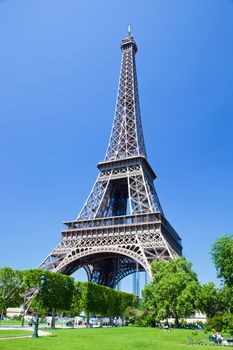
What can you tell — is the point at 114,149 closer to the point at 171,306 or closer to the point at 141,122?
the point at 141,122

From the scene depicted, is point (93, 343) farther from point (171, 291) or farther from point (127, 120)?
point (127, 120)

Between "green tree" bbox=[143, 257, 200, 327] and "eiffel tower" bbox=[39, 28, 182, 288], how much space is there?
7.02 feet

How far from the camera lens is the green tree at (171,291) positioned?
118 ft

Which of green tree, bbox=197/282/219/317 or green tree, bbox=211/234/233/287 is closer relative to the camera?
green tree, bbox=211/234/233/287

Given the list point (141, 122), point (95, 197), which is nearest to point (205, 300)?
point (95, 197)

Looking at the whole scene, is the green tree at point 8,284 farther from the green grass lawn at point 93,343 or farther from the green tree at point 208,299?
the green grass lawn at point 93,343

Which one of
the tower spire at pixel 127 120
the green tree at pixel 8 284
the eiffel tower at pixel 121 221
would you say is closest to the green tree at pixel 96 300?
the eiffel tower at pixel 121 221

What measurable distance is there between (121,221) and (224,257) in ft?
80.1

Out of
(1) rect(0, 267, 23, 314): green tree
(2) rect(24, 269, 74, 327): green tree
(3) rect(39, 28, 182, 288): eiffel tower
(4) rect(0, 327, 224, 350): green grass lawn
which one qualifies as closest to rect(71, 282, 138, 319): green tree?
(2) rect(24, 269, 74, 327): green tree

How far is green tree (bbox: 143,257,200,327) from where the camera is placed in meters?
36.0

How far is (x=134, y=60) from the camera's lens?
79.2m

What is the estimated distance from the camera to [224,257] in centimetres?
2714

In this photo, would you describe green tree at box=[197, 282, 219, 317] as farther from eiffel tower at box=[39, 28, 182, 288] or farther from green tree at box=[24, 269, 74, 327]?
green tree at box=[24, 269, 74, 327]

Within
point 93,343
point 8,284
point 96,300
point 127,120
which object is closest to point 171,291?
point 96,300
